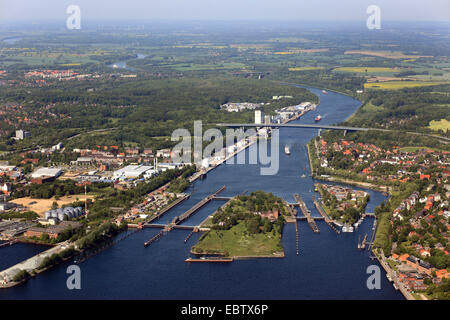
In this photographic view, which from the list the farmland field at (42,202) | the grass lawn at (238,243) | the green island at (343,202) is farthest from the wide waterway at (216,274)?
the farmland field at (42,202)

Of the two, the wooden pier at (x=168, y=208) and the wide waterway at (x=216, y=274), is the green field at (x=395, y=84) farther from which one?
the wide waterway at (x=216, y=274)

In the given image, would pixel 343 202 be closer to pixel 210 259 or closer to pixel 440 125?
pixel 210 259

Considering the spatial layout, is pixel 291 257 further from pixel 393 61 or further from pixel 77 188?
pixel 393 61

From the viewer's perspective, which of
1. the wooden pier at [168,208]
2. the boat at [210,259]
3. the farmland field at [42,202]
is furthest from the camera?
the farmland field at [42,202]

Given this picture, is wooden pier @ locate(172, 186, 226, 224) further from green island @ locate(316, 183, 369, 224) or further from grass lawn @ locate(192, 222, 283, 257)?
green island @ locate(316, 183, 369, 224)

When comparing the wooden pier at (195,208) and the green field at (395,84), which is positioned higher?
the green field at (395,84)

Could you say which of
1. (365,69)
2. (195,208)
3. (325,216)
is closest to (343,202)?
(325,216)

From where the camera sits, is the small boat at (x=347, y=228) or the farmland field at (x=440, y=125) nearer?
the small boat at (x=347, y=228)

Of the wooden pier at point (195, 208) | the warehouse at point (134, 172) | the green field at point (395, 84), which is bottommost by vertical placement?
the wooden pier at point (195, 208)

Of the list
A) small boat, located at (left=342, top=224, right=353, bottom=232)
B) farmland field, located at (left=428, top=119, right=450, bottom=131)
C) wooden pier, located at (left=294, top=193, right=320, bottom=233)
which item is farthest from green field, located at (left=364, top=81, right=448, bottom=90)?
small boat, located at (left=342, top=224, right=353, bottom=232)
